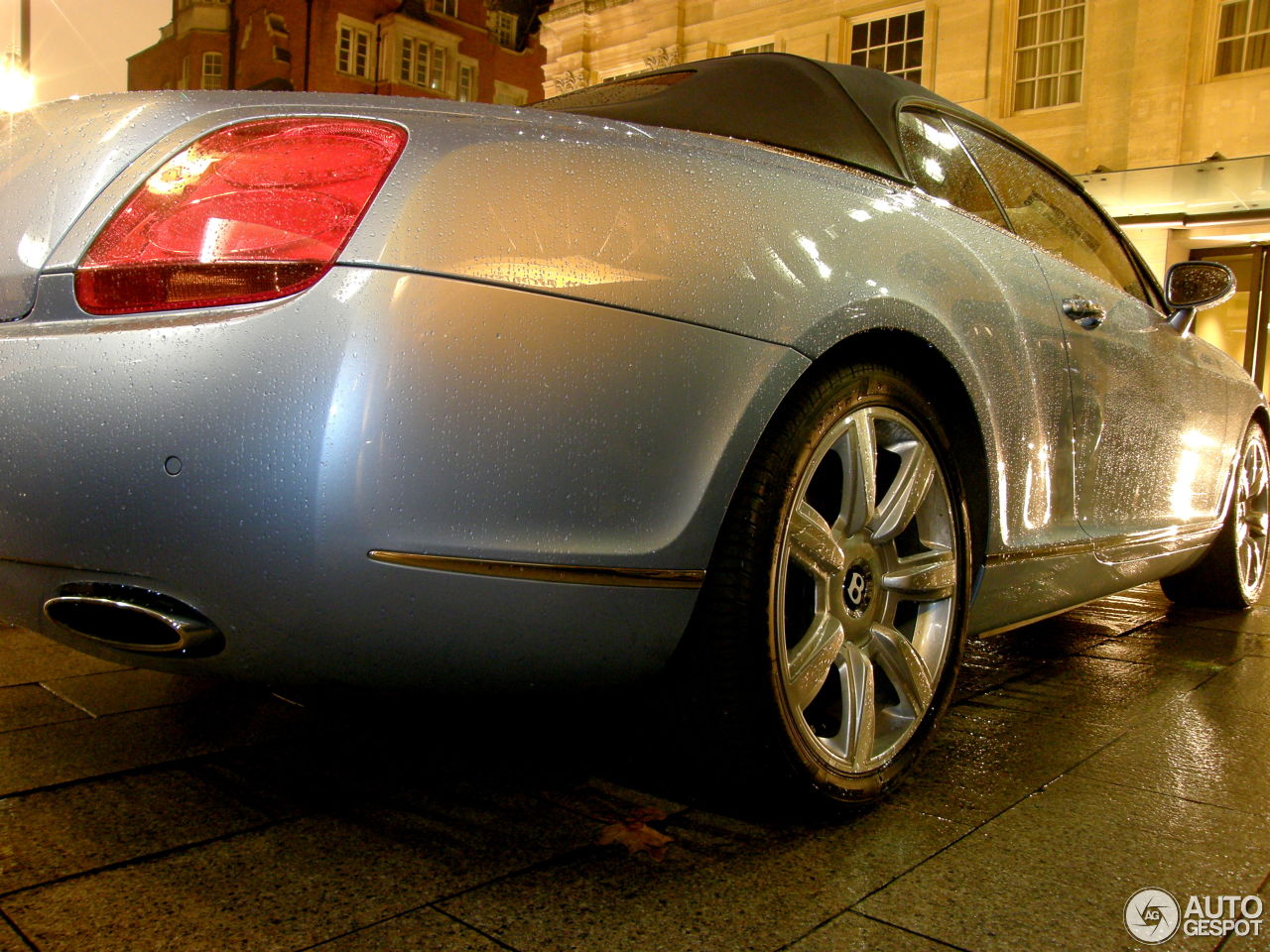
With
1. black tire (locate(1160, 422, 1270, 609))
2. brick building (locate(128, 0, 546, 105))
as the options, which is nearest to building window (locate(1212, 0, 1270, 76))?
black tire (locate(1160, 422, 1270, 609))

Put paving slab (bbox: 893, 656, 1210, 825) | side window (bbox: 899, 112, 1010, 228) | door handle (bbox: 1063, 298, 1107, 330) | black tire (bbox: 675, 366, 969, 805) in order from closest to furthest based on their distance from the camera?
1. black tire (bbox: 675, 366, 969, 805)
2. paving slab (bbox: 893, 656, 1210, 825)
3. side window (bbox: 899, 112, 1010, 228)
4. door handle (bbox: 1063, 298, 1107, 330)

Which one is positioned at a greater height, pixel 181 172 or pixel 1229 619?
pixel 181 172

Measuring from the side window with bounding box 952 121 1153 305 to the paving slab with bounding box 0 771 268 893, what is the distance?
226cm

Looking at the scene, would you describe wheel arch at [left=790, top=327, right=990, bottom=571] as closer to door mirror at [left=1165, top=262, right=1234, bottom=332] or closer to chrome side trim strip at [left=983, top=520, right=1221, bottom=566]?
chrome side trim strip at [left=983, top=520, right=1221, bottom=566]

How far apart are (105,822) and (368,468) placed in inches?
33.5

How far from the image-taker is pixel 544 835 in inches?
70.3

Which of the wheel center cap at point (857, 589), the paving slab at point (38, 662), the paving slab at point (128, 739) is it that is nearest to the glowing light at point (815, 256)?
the wheel center cap at point (857, 589)

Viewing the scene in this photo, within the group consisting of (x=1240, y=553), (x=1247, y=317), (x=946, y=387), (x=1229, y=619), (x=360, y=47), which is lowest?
(x=1229, y=619)

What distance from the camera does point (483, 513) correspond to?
1.47 m

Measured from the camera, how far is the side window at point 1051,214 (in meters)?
2.87

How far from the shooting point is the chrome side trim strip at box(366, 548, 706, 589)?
1441 mm

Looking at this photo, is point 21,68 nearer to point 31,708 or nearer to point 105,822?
point 31,708

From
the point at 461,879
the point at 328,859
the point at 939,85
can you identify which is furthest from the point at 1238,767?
the point at 939,85

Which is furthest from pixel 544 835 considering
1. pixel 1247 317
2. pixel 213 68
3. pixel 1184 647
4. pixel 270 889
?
pixel 213 68
